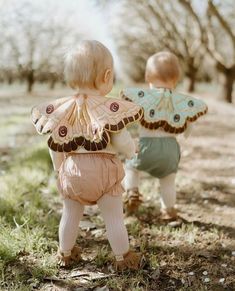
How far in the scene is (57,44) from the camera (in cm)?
1611

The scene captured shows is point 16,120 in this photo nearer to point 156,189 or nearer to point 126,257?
point 156,189

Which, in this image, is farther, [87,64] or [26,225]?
[26,225]

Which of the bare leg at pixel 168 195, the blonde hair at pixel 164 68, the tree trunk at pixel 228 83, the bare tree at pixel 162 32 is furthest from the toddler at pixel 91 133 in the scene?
the bare tree at pixel 162 32

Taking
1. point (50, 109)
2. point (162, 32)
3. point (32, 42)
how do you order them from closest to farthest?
point (50, 109)
point (32, 42)
point (162, 32)

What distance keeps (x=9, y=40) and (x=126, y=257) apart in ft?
30.2

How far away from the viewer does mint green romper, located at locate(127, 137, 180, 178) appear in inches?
153

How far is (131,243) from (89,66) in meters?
1.46

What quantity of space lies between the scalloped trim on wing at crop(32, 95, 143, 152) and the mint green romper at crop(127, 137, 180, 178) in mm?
952

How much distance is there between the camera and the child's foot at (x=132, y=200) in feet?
13.8

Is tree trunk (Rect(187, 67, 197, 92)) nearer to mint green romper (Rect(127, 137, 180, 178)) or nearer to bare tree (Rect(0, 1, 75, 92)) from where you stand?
bare tree (Rect(0, 1, 75, 92))

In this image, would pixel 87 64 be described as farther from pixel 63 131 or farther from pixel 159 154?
pixel 159 154

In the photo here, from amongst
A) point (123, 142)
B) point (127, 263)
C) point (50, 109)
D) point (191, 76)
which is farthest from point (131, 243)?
point (191, 76)

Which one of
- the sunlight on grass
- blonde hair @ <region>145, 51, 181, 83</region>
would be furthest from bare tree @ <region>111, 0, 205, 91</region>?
blonde hair @ <region>145, 51, 181, 83</region>

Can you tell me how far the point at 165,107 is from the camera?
12.6 feet
